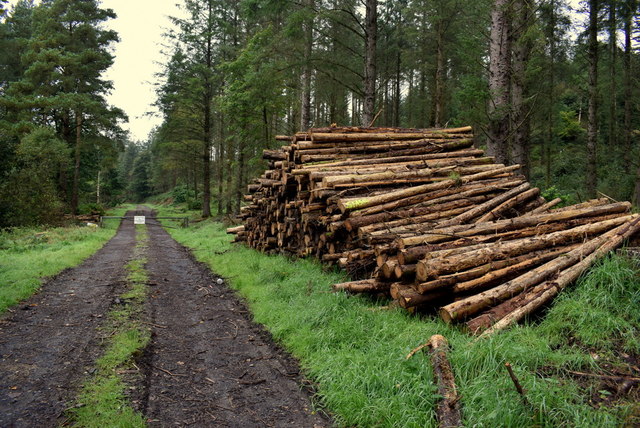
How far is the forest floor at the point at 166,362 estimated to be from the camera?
144 inches

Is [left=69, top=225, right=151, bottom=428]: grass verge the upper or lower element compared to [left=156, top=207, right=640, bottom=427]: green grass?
lower

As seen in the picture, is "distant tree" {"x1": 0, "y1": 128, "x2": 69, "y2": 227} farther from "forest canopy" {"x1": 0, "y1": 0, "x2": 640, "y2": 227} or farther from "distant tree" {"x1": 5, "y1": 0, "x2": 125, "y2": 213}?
"distant tree" {"x1": 5, "y1": 0, "x2": 125, "y2": 213}

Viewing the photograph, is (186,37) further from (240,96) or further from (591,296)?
(591,296)

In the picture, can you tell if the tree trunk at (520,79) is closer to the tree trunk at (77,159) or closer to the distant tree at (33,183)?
the distant tree at (33,183)

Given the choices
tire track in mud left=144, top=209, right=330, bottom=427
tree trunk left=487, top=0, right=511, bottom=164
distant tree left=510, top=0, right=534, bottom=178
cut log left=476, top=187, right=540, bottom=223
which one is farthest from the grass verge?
A: distant tree left=510, top=0, right=534, bottom=178

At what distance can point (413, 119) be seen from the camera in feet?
108

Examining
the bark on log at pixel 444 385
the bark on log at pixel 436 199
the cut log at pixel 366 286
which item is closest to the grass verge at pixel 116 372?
the bark on log at pixel 444 385

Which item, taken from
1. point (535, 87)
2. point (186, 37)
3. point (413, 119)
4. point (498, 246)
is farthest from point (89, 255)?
point (413, 119)

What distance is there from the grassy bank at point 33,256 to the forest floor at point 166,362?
1.09 ft

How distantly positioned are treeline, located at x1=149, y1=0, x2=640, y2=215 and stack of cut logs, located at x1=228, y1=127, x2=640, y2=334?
2.40 meters

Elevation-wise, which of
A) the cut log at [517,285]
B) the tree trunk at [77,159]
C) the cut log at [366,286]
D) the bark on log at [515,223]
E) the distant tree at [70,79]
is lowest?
the cut log at [366,286]

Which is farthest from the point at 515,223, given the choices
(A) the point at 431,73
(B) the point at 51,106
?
(B) the point at 51,106

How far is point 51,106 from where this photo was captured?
23.2 m

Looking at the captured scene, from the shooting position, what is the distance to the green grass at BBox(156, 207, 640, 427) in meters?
3.05
